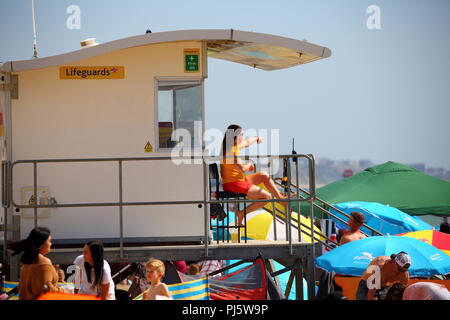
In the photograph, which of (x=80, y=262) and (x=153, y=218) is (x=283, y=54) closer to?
(x=153, y=218)

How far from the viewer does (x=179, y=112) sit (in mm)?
10734

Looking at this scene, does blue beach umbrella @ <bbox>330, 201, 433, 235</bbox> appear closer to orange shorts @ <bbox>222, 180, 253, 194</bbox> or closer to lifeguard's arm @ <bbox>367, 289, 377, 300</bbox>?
orange shorts @ <bbox>222, 180, 253, 194</bbox>

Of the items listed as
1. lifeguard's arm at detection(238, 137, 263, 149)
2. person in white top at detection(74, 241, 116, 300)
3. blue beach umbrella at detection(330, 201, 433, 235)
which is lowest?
blue beach umbrella at detection(330, 201, 433, 235)

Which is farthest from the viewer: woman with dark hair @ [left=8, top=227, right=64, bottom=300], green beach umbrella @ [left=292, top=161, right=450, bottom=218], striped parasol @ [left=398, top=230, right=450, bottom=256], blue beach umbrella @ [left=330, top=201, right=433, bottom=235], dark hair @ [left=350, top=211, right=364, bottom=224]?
green beach umbrella @ [left=292, top=161, right=450, bottom=218]

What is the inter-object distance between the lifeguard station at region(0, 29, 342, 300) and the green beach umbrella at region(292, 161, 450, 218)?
11.7 meters

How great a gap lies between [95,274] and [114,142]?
238 centimetres

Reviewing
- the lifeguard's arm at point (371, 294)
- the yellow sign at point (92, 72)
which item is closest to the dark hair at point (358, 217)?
the lifeguard's arm at point (371, 294)

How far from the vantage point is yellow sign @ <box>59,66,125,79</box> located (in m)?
10.7

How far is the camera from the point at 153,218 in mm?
10727

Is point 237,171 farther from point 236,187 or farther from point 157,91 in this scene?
point 157,91

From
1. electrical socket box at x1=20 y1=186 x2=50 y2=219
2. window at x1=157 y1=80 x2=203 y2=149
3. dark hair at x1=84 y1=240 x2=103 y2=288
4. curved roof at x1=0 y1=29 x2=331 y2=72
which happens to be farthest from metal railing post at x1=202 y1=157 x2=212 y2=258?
electrical socket box at x1=20 y1=186 x2=50 y2=219

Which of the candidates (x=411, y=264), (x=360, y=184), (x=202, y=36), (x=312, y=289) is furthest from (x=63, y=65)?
(x=360, y=184)

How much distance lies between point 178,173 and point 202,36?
1882 mm

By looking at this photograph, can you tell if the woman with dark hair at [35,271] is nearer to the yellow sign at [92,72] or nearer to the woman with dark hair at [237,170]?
the yellow sign at [92,72]
